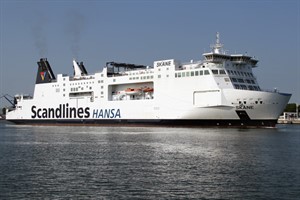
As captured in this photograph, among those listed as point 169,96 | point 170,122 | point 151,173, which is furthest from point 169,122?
point 151,173

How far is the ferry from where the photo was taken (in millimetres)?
45000

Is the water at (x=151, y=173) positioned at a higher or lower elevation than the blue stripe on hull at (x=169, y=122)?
lower

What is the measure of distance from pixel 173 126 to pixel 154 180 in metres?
34.0

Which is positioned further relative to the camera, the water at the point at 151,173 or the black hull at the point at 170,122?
the black hull at the point at 170,122

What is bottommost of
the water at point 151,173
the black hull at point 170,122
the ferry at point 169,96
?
the water at point 151,173

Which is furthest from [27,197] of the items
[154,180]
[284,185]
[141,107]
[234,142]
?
[141,107]

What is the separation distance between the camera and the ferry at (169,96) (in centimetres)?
4500

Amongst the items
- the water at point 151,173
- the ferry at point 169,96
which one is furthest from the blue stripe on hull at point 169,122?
the water at point 151,173

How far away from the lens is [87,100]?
5903 cm

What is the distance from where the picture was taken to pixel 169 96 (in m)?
49.5

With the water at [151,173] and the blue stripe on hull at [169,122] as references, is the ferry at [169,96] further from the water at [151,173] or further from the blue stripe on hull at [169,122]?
the water at [151,173]

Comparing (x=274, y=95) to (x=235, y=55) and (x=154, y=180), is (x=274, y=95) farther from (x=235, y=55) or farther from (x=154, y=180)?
(x=154, y=180)

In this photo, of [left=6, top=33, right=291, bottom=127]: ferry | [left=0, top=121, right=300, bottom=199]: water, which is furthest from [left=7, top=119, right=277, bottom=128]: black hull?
[left=0, top=121, right=300, bottom=199]: water

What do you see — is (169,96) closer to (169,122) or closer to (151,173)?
(169,122)
